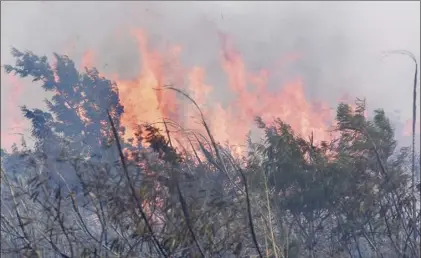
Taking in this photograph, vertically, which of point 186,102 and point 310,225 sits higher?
point 186,102

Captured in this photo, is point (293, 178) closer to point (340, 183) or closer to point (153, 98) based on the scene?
point (340, 183)

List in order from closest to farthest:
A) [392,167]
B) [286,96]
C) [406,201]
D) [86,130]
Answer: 1. [406,201]
2. [392,167]
3. [86,130]
4. [286,96]

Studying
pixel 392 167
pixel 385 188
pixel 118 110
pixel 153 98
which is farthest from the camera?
pixel 153 98

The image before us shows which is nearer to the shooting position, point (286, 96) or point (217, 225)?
point (217, 225)

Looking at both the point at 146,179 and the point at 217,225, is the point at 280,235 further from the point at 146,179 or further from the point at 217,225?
the point at 146,179

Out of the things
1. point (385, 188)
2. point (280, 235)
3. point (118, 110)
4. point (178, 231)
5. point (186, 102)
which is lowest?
point (178, 231)

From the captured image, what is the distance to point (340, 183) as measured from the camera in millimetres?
11984

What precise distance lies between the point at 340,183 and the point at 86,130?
8.87m

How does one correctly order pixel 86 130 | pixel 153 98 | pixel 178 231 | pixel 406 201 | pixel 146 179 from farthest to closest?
pixel 153 98 → pixel 86 130 → pixel 406 201 → pixel 146 179 → pixel 178 231

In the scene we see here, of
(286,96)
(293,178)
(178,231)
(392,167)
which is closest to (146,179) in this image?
(178,231)

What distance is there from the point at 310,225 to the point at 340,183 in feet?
4.95

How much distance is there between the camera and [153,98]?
20.9 metres

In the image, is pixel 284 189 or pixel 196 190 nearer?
pixel 196 190

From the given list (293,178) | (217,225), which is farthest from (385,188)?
(217,225)
